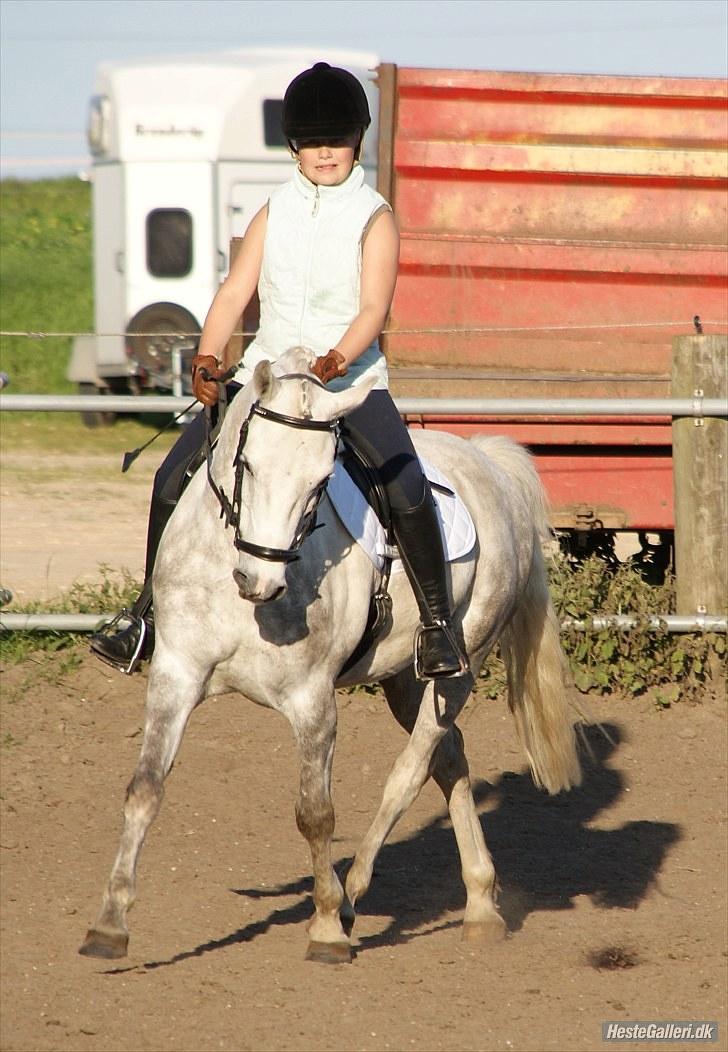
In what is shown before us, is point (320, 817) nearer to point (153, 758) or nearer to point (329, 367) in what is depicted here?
point (153, 758)

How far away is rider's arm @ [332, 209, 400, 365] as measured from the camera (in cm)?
454

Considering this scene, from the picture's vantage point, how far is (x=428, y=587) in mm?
5012

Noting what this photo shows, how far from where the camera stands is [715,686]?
7652mm

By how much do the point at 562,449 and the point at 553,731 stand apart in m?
2.25

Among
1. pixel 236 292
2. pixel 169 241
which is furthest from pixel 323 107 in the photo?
pixel 169 241

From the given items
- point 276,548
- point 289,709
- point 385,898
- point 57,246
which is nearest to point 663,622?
point 385,898

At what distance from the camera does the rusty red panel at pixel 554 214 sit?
→ 8305 mm

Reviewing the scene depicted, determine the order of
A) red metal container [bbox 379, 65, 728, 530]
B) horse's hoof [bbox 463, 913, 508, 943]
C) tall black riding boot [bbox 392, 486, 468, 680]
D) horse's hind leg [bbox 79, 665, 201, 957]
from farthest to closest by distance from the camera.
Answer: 1. red metal container [bbox 379, 65, 728, 530]
2. horse's hoof [bbox 463, 913, 508, 943]
3. tall black riding boot [bbox 392, 486, 468, 680]
4. horse's hind leg [bbox 79, 665, 201, 957]

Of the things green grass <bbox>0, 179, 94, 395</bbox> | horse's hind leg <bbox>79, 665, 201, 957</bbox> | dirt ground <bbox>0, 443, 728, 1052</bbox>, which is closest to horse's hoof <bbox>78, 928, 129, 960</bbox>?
horse's hind leg <bbox>79, 665, 201, 957</bbox>

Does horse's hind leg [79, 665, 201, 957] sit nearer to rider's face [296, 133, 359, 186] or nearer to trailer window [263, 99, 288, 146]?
rider's face [296, 133, 359, 186]

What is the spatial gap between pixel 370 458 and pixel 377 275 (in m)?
0.59

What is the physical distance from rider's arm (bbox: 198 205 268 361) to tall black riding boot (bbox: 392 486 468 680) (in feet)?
2.62

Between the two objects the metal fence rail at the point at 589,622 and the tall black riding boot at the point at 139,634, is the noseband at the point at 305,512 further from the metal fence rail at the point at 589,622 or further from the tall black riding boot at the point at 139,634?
the metal fence rail at the point at 589,622

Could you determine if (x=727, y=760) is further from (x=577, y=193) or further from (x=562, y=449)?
(x=577, y=193)
